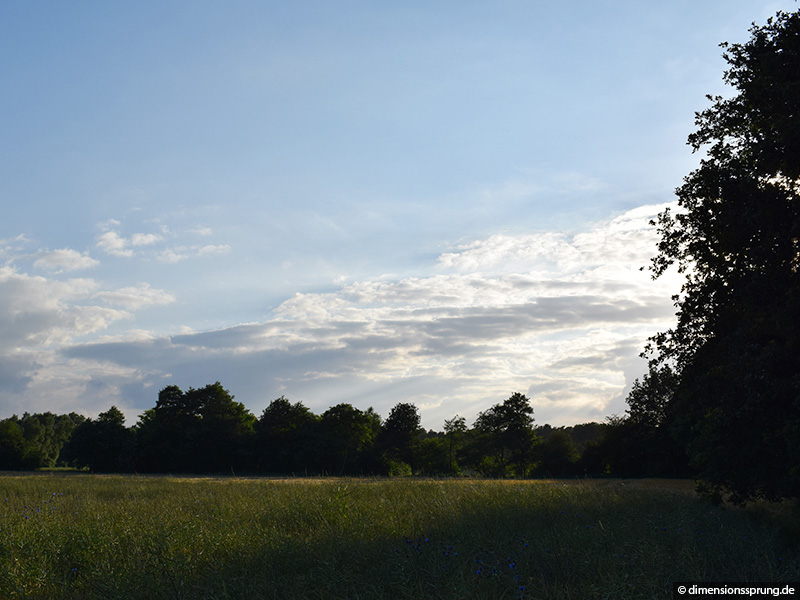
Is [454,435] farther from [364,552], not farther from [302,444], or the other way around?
[364,552]

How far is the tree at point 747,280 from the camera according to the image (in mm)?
12406

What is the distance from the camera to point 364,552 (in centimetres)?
775

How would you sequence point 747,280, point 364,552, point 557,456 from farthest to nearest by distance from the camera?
point 557,456 < point 747,280 < point 364,552

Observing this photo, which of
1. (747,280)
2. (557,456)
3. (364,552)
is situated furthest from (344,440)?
(364,552)

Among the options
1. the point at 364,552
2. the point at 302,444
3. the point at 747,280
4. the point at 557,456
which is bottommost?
the point at 557,456

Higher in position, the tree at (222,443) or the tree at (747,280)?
the tree at (747,280)

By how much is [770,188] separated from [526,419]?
69244mm

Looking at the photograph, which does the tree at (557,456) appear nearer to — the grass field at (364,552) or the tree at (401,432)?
the tree at (401,432)

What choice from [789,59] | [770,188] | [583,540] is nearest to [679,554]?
[583,540]

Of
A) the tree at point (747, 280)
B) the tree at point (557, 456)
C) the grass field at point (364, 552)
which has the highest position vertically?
the tree at point (747, 280)

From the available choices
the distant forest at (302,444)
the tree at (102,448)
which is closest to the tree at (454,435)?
the distant forest at (302,444)

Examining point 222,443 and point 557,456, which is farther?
point 557,456

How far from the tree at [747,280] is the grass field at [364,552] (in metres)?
2.83

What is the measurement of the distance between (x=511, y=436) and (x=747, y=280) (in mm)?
68304
